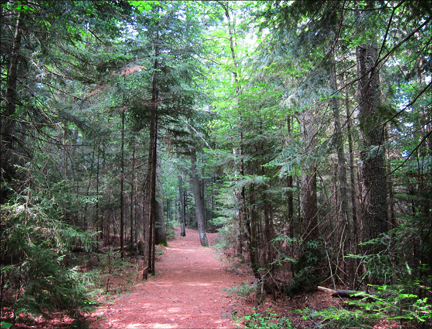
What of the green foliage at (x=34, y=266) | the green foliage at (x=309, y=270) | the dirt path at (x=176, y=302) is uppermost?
the green foliage at (x=34, y=266)

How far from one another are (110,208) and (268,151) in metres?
8.38

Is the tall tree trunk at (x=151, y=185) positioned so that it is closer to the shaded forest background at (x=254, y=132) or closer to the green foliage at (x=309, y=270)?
the shaded forest background at (x=254, y=132)

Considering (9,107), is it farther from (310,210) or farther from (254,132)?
(310,210)

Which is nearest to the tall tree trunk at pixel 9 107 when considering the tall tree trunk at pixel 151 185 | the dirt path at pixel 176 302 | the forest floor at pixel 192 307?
the forest floor at pixel 192 307

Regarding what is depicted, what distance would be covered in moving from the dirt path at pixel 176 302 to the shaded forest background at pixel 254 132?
3.42ft

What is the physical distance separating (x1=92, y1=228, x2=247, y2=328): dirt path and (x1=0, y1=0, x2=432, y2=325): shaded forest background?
104cm

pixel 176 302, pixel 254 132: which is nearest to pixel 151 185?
pixel 176 302

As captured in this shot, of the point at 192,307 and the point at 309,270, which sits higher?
the point at 309,270

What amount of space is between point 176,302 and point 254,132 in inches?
226

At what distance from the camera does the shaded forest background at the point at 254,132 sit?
11.4 ft

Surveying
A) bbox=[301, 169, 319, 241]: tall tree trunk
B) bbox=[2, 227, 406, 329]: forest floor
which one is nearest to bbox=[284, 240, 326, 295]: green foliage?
bbox=[2, 227, 406, 329]: forest floor

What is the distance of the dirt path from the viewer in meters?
5.90

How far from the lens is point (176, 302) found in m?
7.38

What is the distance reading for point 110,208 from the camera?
485 inches
